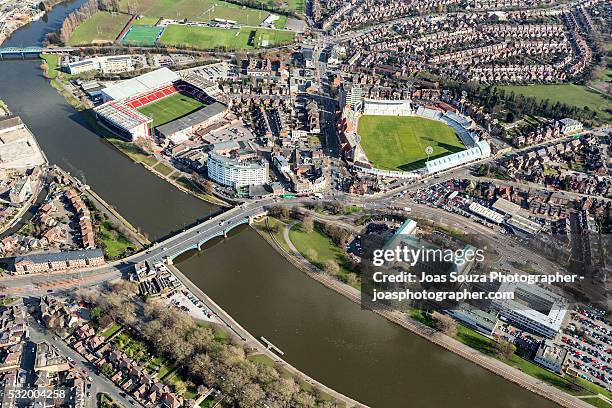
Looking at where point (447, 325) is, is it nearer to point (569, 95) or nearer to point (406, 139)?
point (406, 139)

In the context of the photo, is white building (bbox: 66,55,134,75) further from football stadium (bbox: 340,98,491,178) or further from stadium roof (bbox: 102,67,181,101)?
football stadium (bbox: 340,98,491,178)

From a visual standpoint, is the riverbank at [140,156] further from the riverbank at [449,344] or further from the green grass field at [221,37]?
the green grass field at [221,37]

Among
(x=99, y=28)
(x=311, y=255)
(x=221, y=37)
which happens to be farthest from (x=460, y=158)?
(x=99, y=28)

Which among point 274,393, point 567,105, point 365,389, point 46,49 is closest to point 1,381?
point 274,393

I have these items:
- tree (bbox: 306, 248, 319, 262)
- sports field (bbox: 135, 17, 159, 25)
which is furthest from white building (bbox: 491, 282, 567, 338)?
sports field (bbox: 135, 17, 159, 25)

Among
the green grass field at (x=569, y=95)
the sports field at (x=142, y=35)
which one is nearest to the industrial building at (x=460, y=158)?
the green grass field at (x=569, y=95)

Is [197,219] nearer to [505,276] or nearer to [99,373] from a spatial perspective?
[99,373]
